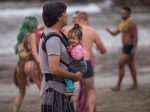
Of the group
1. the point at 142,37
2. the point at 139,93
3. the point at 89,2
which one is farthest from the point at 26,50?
the point at 89,2

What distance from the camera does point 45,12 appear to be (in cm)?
552

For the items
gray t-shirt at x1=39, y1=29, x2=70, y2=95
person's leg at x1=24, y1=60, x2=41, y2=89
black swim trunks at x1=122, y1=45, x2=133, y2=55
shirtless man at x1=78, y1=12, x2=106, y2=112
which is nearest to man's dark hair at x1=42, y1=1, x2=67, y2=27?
gray t-shirt at x1=39, y1=29, x2=70, y2=95

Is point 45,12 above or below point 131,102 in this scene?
above

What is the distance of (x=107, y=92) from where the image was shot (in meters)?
11.5

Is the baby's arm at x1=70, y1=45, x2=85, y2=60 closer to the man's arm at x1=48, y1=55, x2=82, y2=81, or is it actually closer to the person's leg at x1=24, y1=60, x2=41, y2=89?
the man's arm at x1=48, y1=55, x2=82, y2=81

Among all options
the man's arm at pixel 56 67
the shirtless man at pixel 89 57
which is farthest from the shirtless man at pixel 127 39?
the man's arm at pixel 56 67

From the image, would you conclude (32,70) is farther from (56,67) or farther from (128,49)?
(128,49)

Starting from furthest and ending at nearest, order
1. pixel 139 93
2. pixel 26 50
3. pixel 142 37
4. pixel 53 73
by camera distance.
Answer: pixel 142 37
pixel 139 93
pixel 26 50
pixel 53 73

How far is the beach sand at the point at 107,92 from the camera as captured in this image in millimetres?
9812

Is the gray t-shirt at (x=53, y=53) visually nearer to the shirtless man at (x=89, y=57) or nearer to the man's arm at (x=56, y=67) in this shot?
the man's arm at (x=56, y=67)

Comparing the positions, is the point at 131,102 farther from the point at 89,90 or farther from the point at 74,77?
the point at 74,77

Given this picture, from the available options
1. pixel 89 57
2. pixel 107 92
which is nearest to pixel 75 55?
pixel 89 57

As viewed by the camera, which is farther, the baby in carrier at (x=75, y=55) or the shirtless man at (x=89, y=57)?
the shirtless man at (x=89, y=57)

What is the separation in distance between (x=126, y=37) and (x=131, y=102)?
193cm
